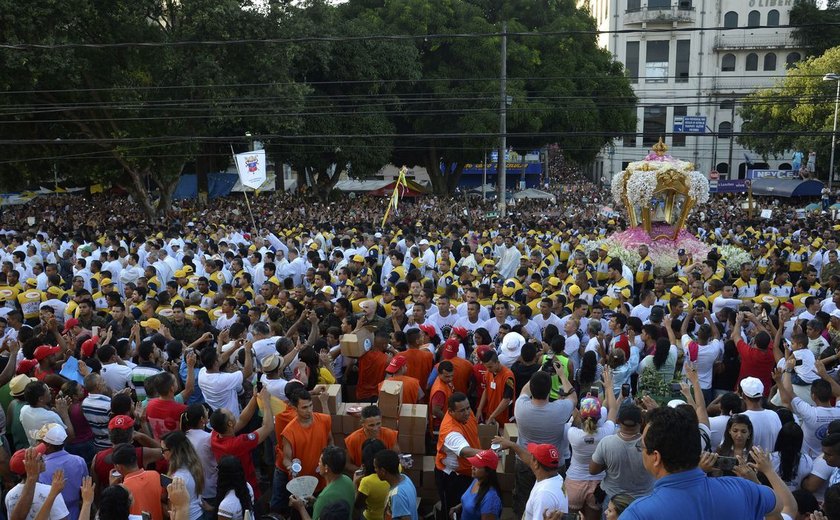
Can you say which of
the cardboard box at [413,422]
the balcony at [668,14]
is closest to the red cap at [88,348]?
the cardboard box at [413,422]

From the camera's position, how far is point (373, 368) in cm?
756

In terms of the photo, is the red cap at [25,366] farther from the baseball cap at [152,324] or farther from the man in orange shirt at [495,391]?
the man in orange shirt at [495,391]

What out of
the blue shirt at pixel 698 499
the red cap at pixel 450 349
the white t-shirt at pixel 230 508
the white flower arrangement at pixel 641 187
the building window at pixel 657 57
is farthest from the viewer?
the building window at pixel 657 57

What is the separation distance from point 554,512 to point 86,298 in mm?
7347

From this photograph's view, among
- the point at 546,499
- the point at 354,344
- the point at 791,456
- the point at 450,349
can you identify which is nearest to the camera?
the point at 546,499

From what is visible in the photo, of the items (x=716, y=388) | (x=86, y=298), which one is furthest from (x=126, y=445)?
(x=716, y=388)

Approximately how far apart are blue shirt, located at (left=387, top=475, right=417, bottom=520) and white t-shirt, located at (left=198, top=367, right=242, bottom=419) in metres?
2.21

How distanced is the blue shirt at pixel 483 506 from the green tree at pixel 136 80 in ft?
62.5

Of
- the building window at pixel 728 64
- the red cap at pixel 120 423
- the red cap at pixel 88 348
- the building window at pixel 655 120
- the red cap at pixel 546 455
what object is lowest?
the red cap at pixel 88 348

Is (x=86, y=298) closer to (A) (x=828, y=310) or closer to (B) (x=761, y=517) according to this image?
(B) (x=761, y=517)

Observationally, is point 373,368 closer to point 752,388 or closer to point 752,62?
point 752,388

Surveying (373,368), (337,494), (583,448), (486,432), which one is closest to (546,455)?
(583,448)

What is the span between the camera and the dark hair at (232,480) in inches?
191

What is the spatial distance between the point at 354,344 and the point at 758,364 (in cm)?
420
